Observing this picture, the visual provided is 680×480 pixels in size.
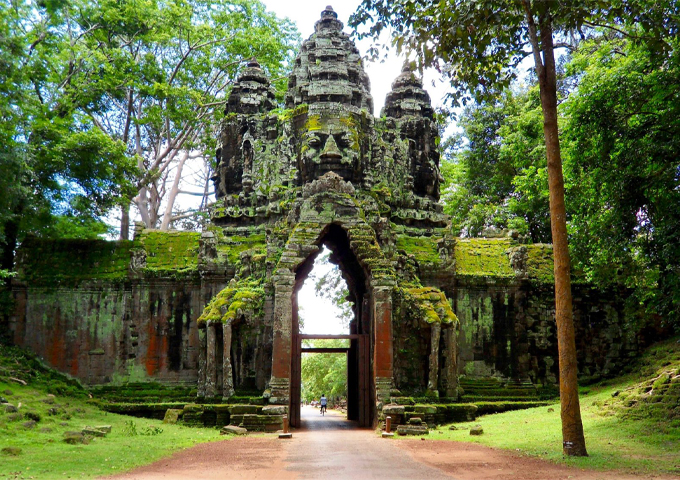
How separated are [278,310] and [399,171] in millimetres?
8466

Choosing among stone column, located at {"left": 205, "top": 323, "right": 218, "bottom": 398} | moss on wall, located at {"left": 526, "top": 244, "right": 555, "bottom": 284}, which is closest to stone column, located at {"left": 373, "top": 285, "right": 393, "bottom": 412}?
stone column, located at {"left": 205, "top": 323, "right": 218, "bottom": 398}

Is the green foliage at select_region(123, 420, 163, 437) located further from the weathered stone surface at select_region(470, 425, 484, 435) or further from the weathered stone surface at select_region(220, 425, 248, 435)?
the weathered stone surface at select_region(470, 425, 484, 435)

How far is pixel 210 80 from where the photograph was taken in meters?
30.9

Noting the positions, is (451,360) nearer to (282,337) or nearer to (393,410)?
(393,410)

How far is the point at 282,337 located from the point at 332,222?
11.4ft

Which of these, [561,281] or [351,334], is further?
[351,334]

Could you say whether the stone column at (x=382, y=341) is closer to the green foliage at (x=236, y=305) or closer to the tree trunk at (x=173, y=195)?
the green foliage at (x=236, y=305)

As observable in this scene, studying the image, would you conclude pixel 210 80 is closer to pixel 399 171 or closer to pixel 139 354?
pixel 399 171

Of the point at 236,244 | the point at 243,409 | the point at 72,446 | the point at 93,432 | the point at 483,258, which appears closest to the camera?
the point at 72,446

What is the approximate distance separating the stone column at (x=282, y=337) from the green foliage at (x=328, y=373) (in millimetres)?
23434

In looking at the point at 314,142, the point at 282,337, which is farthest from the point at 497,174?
the point at 282,337

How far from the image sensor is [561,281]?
37.3 ft

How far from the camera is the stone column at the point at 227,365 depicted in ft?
57.8

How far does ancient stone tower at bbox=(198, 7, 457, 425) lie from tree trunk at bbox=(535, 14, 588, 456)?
4246 millimetres
